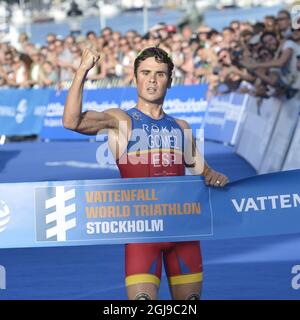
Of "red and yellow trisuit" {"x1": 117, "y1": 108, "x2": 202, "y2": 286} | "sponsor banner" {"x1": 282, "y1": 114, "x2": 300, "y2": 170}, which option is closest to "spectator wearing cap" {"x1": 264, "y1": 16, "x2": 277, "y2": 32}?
"sponsor banner" {"x1": 282, "y1": 114, "x2": 300, "y2": 170}

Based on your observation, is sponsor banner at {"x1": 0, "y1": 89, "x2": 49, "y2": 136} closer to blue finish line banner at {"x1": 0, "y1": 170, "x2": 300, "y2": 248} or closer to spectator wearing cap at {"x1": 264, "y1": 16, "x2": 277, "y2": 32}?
spectator wearing cap at {"x1": 264, "y1": 16, "x2": 277, "y2": 32}

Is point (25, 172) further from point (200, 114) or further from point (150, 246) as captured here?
point (150, 246)

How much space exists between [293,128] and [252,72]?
217 cm

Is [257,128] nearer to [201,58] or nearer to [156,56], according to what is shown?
[201,58]

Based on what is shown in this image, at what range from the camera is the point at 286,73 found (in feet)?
54.0

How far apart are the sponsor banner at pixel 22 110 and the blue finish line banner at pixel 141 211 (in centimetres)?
2183

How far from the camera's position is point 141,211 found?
7438mm

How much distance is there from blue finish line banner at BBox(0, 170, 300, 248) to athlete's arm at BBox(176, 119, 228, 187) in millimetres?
65

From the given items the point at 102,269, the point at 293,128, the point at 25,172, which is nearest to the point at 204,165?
the point at 102,269

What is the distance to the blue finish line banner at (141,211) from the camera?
24.2ft

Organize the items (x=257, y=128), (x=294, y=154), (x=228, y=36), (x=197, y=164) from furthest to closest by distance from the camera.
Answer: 1. (x=228, y=36)
2. (x=257, y=128)
3. (x=294, y=154)
4. (x=197, y=164)

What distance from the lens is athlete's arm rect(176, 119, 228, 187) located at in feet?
24.4

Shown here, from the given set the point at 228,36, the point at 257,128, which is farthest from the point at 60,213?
the point at 228,36

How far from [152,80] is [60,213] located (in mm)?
1060
